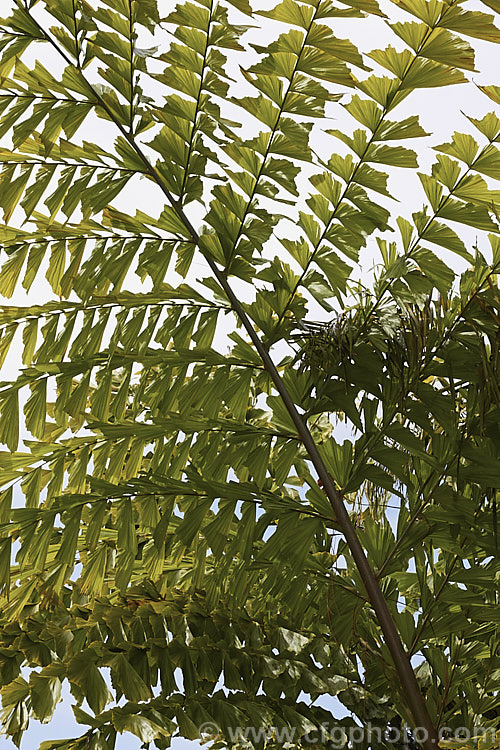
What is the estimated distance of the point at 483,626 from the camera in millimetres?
1445

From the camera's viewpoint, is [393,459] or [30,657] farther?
[30,657]

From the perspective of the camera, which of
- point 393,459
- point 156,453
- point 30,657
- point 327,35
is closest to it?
point 327,35

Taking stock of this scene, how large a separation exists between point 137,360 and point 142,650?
1.78 feet

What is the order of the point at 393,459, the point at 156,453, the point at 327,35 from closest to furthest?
the point at 327,35 → the point at 393,459 → the point at 156,453

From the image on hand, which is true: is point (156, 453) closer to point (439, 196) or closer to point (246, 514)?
point (246, 514)

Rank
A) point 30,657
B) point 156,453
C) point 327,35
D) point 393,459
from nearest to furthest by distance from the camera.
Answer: point 327,35, point 393,459, point 30,657, point 156,453

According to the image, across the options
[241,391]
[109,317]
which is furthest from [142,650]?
[109,317]

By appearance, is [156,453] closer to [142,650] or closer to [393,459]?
[142,650]

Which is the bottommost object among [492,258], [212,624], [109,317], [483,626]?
[483,626]

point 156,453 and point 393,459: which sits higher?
point 156,453

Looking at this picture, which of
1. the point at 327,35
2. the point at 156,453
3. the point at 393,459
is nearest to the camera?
the point at 327,35

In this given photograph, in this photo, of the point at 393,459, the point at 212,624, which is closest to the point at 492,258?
the point at 393,459

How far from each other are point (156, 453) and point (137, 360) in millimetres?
264

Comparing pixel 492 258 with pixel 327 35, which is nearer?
pixel 327 35
